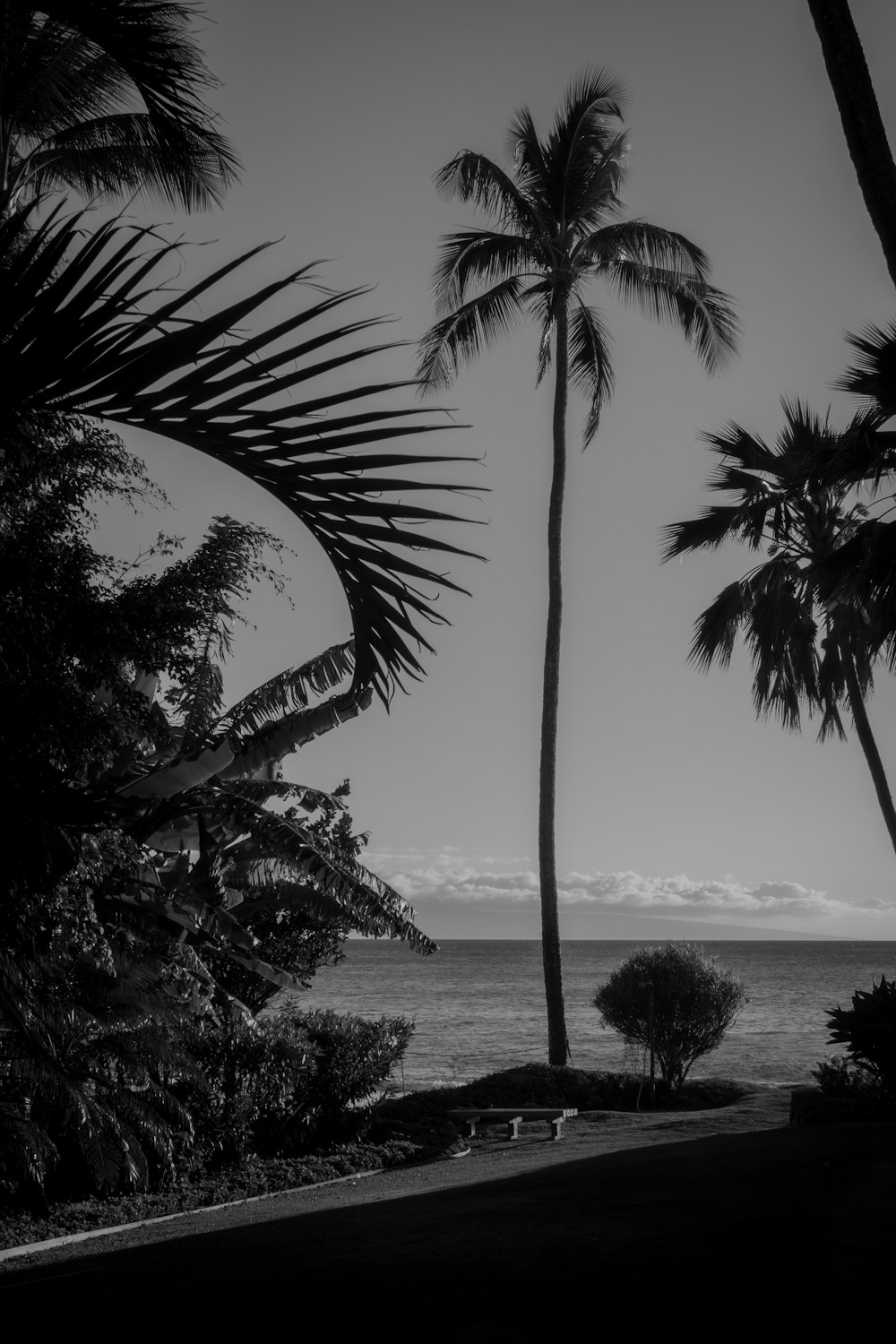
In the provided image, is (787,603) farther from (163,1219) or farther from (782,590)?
(163,1219)

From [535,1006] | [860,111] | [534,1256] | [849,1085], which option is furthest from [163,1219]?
[535,1006]

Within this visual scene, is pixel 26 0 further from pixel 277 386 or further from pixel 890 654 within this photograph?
pixel 890 654

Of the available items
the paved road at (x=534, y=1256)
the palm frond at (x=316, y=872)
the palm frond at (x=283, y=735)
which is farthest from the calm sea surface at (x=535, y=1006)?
the paved road at (x=534, y=1256)

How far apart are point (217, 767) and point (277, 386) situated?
10.00 meters

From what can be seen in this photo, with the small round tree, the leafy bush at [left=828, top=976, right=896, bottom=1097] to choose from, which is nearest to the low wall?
the leafy bush at [left=828, top=976, right=896, bottom=1097]

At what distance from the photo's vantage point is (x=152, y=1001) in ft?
41.0

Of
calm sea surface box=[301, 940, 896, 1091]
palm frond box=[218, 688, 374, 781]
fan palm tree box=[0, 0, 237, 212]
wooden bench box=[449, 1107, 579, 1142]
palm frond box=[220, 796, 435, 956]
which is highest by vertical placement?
fan palm tree box=[0, 0, 237, 212]

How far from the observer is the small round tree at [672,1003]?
70.7 ft

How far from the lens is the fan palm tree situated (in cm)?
492

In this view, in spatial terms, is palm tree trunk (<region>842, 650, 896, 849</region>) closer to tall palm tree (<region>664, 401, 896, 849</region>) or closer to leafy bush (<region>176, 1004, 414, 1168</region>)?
tall palm tree (<region>664, 401, 896, 849</region>)

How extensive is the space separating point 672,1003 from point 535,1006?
49040 millimetres

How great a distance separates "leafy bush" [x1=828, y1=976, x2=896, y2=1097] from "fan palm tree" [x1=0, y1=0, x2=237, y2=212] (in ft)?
36.1

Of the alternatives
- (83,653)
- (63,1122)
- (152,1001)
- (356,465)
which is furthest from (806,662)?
(356,465)

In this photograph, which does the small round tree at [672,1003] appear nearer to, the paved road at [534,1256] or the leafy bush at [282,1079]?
the leafy bush at [282,1079]
